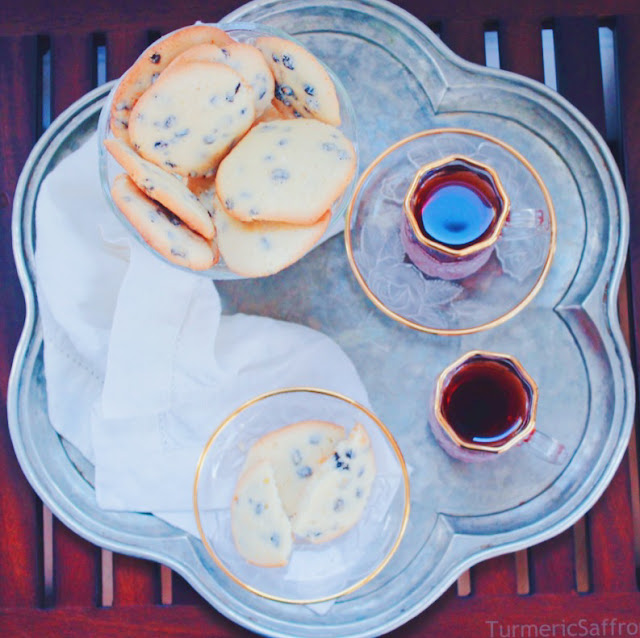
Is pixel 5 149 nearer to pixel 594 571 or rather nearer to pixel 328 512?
pixel 328 512

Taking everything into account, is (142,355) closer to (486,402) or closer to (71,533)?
(71,533)

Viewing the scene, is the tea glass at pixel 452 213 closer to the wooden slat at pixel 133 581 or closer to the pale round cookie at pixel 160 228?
the pale round cookie at pixel 160 228

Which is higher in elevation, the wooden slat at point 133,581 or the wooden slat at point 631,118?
the wooden slat at point 631,118

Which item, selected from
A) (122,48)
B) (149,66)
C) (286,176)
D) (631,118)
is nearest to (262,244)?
(286,176)

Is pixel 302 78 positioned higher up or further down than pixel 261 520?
higher up

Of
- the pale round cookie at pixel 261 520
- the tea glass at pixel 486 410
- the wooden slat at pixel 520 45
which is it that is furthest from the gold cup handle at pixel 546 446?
the wooden slat at pixel 520 45

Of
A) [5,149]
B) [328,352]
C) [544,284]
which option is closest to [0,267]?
[5,149]

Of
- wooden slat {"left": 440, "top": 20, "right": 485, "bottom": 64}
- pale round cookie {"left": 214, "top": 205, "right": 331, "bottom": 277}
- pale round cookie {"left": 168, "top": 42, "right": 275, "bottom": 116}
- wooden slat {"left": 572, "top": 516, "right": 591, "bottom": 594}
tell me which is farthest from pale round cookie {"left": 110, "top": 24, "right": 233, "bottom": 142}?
wooden slat {"left": 572, "top": 516, "right": 591, "bottom": 594}
